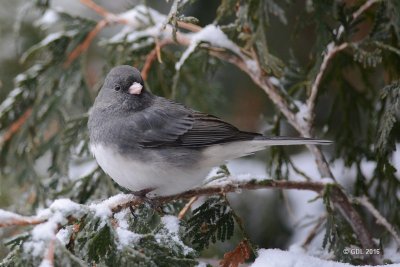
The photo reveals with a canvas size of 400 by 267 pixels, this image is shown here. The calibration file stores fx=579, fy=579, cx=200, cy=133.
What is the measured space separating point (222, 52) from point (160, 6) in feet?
5.23

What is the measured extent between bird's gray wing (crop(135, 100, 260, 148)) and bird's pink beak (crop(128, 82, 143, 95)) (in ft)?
0.26

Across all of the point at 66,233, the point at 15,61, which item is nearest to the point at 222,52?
the point at 66,233

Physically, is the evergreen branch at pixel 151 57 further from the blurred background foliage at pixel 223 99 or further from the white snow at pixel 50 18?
the white snow at pixel 50 18

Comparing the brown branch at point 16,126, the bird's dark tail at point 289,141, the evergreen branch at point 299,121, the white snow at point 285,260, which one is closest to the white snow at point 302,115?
the evergreen branch at point 299,121

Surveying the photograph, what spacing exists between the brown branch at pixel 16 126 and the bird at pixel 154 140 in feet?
1.39

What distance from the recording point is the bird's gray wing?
6.95ft

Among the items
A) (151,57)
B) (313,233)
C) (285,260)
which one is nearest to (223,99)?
(151,57)

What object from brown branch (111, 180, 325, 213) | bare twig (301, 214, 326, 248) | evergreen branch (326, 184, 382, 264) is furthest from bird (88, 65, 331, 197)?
bare twig (301, 214, 326, 248)

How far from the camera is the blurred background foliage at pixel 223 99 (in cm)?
188

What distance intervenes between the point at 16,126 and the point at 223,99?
0.96 meters

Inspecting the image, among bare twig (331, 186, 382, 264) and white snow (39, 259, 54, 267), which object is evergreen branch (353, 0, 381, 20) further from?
white snow (39, 259, 54, 267)

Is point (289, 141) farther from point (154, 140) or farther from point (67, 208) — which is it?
point (67, 208)

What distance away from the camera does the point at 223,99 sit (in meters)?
2.78

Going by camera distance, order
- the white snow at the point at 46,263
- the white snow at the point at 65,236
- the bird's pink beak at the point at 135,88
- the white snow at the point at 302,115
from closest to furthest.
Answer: the white snow at the point at 46,263
the white snow at the point at 65,236
the white snow at the point at 302,115
the bird's pink beak at the point at 135,88
